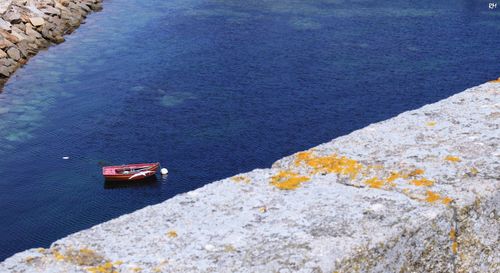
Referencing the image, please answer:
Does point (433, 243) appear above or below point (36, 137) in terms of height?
above

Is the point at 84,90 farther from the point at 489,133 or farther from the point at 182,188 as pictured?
the point at 489,133

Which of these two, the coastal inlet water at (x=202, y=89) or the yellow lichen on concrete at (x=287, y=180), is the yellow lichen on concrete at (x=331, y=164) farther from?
the coastal inlet water at (x=202, y=89)

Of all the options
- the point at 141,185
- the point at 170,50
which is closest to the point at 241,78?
the point at 170,50

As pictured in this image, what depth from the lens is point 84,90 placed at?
2074 inches

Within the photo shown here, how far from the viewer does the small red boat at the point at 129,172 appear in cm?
4016

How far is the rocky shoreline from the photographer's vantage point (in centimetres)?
5741

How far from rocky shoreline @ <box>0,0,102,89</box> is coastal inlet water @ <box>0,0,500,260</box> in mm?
1360

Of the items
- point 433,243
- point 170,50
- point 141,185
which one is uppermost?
point 433,243

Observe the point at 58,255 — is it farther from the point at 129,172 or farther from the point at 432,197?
the point at 129,172

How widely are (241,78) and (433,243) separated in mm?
50642

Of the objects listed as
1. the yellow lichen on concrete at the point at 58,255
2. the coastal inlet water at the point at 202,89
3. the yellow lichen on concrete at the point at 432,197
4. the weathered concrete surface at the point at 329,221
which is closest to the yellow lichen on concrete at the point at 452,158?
the weathered concrete surface at the point at 329,221

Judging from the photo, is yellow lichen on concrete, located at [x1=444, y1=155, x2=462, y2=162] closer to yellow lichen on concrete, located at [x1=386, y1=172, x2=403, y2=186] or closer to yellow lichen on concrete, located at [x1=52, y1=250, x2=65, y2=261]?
yellow lichen on concrete, located at [x1=386, y1=172, x2=403, y2=186]

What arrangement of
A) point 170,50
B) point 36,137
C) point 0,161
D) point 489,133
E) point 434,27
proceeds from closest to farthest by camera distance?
point 489,133
point 0,161
point 36,137
point 170,50
point 434,27

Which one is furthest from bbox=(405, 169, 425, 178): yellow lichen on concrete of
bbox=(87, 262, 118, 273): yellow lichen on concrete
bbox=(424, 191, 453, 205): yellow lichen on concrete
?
bbox=(87, 262, 118, 273): yellow lichen on concrete
